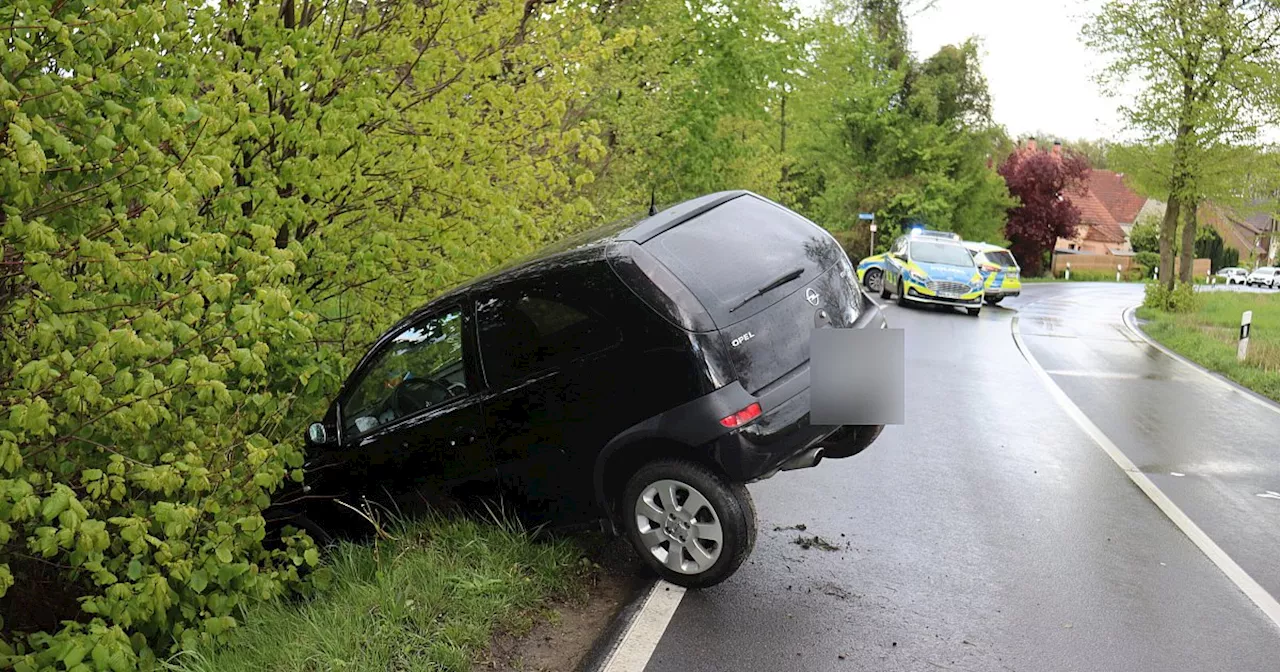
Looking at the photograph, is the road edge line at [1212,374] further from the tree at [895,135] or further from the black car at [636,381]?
the tree at [895,135]

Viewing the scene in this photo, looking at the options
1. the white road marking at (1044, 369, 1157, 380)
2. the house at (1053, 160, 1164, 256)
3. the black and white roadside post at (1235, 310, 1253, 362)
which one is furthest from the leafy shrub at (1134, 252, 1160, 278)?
the white road marking at (1044, 369, 1157, 380)

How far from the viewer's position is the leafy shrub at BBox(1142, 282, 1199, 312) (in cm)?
2620

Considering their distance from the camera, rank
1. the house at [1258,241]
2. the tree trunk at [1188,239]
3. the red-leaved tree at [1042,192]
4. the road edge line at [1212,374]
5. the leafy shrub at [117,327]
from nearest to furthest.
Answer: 1. the leafy shrub at [117,327]
2. the road edge line at [1212,374]
3. the tree trunk at [1188,239]
4. the red-leaved tree at [1042,192]
5. the house at [1258,241]

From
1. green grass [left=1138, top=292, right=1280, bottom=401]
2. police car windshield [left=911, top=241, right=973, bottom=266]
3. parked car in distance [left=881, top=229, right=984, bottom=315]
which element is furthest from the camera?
police car windshield [left=911, top=241, right=973, bottom=266]

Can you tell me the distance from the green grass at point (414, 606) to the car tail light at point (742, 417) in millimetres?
1164

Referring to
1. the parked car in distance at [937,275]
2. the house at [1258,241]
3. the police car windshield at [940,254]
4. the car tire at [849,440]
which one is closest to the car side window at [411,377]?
the car tire at [849,440]

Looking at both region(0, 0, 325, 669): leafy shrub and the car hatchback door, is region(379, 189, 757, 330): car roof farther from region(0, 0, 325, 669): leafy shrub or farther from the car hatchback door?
region(0, 0, 325, 669): leafy shrub

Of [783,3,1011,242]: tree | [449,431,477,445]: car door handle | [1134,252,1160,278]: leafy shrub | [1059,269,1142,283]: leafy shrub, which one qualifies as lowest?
[1059,269,1142,283]: leafy shrub

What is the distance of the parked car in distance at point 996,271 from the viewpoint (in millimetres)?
28406

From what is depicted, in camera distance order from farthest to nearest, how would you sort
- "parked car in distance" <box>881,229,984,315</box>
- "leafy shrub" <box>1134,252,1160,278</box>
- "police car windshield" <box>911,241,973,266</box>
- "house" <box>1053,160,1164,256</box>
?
"house" <box>1053,160,1164,256</box> < "leafy shrub" <box>1134,252,1160,278</box> < "police car windshield" <box>911,241,973,266</box> < "parked car in distance" <box>881,229,984,315</box>

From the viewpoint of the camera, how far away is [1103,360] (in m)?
16.0

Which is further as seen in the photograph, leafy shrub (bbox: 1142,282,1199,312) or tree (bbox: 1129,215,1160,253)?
tree (bbox: 1129,215,1160,253)

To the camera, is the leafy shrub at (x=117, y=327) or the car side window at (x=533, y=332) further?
the car side window at (x=533, y=332)

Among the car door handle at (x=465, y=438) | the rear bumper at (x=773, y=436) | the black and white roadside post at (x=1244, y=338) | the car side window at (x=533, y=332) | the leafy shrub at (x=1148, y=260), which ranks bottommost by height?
the leafy shrub at (x=1148, y=260)
